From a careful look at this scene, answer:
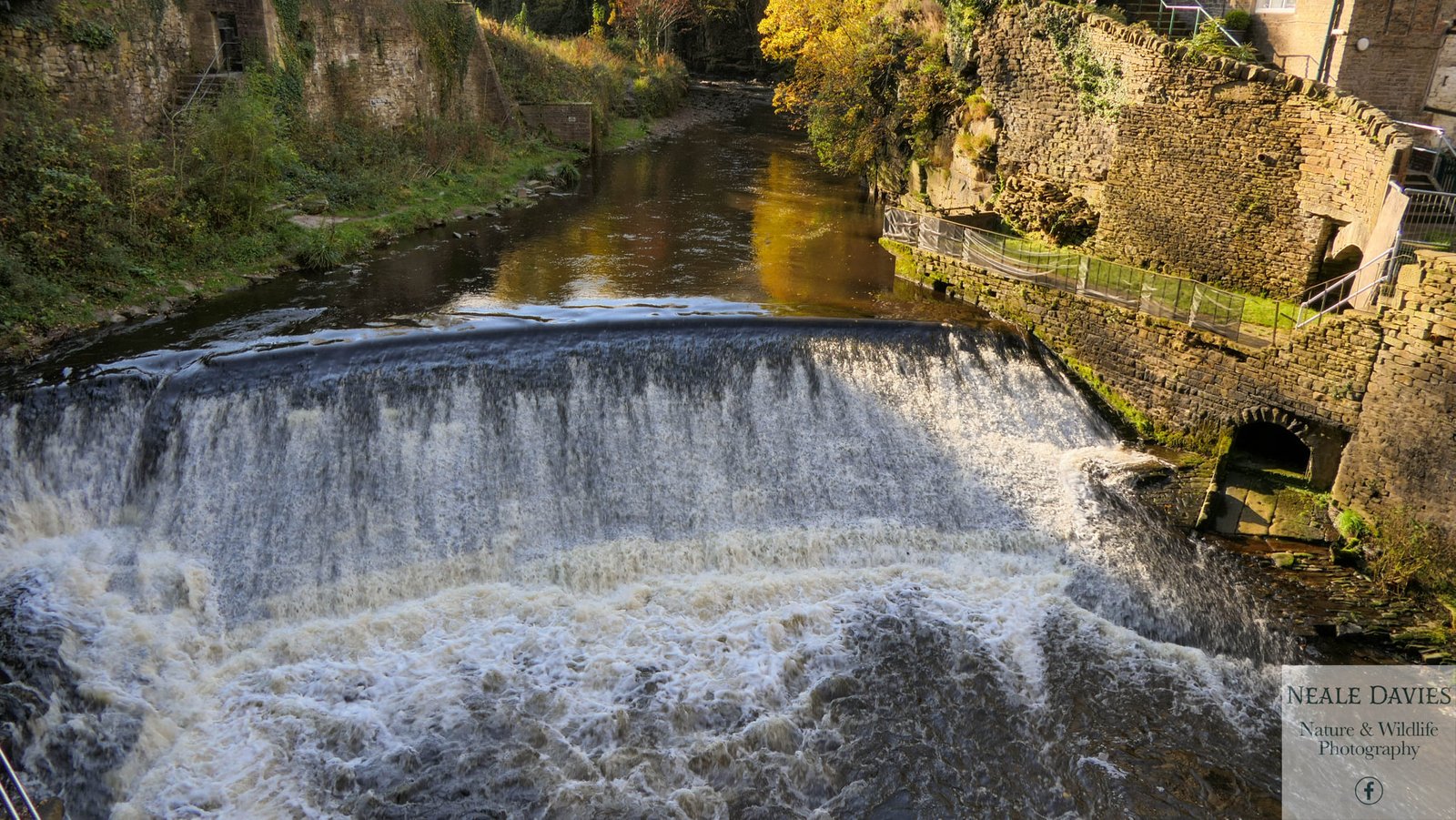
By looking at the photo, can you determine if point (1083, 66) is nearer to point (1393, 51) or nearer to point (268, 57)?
point (1393, 51)

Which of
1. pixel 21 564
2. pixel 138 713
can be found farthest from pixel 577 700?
pixel 21 564

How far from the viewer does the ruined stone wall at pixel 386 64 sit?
22.6 metres

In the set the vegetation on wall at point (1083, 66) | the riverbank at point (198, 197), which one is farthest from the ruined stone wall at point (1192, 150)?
the riverbank at point (198, 197)

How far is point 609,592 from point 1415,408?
31.5ft

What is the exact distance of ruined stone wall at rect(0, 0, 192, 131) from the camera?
15.2 m

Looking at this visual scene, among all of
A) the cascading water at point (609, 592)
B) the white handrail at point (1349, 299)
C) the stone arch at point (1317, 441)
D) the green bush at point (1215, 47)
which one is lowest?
the cascading water at point (609, 592)

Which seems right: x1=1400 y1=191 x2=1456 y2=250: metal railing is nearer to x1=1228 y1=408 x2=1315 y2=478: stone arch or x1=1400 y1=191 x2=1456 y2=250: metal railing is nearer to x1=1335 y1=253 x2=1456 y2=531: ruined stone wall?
x1=1335 y1=253 x2=1456 y2=531: ruined stone wall

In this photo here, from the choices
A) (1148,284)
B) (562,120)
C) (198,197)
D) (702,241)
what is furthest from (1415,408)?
(562,120)

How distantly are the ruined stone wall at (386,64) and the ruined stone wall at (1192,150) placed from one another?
596 inches

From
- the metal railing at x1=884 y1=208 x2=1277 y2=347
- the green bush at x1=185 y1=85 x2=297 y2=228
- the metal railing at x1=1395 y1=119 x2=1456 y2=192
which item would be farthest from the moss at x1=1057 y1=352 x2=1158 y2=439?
the green bush at x1=185 y1=85 x2=297 y2=228

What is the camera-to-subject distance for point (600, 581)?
11344 millimetres

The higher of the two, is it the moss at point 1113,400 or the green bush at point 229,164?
the green bush at point 229,164

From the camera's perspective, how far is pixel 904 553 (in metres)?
12.1

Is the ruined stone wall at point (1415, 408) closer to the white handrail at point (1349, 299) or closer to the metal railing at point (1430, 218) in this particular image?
the white handrail at point (1349, 299)
